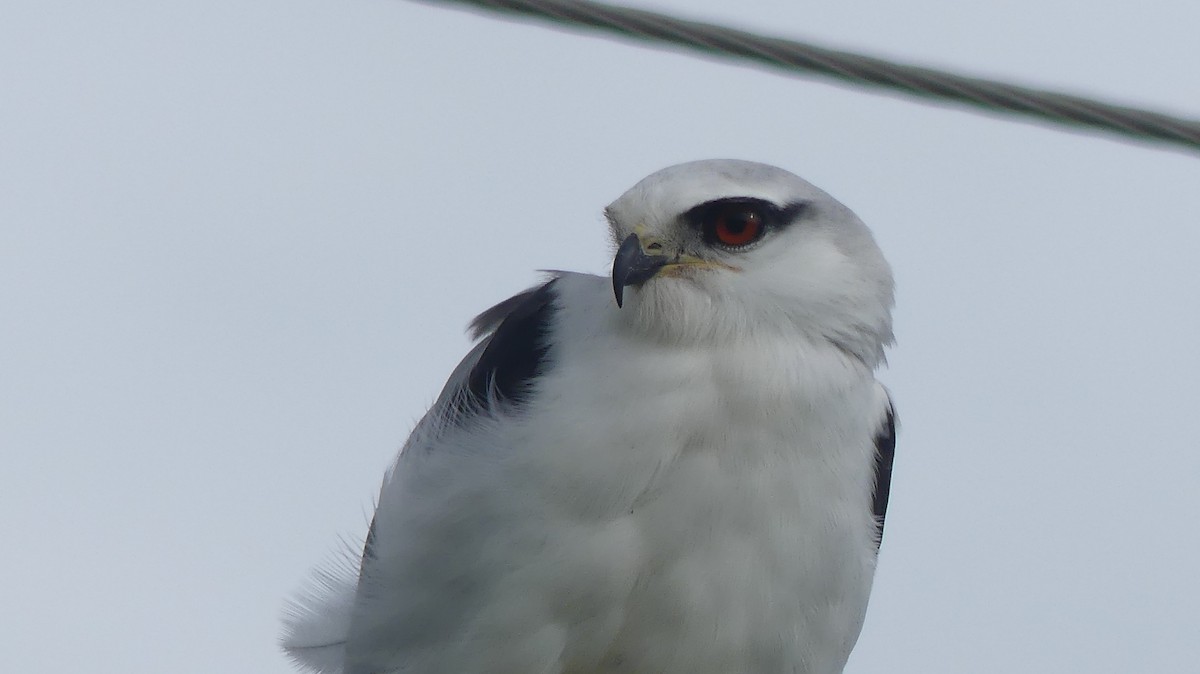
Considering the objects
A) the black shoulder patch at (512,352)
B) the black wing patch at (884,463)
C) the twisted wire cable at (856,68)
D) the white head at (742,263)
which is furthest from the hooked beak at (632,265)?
the twisted wire cable at (856,68)

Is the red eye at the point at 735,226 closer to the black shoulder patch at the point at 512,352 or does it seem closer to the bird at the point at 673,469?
the bird at the point at 673,469

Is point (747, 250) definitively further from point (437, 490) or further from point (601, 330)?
point (437, 490)

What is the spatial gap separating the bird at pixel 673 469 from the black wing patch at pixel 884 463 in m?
0.01

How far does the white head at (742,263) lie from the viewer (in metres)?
4.32

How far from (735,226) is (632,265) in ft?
1.04

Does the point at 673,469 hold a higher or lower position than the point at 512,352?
lower

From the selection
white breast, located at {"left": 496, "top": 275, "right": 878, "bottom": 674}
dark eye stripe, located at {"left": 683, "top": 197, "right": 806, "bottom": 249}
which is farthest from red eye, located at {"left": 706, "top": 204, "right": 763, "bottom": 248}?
white breast, located at {"left": 496, "top": 275, "right": 878, "bottom": 674}

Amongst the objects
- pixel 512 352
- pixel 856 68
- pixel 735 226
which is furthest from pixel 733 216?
pixel 856 68

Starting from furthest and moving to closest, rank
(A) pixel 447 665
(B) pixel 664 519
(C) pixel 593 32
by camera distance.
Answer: (A) pixel 447 665, (B) pixel 664 519, (C) pixel 593 32

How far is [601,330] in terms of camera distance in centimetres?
441

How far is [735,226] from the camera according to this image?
442cm

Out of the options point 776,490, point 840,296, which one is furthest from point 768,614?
point 840,296

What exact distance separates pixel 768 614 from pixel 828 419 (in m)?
0.53

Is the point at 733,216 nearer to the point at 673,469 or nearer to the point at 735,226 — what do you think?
the point at 735,226
